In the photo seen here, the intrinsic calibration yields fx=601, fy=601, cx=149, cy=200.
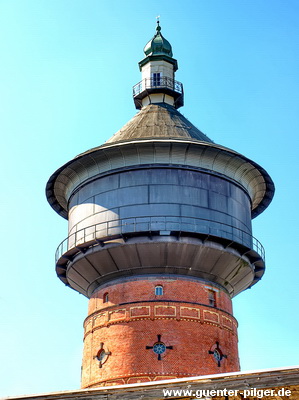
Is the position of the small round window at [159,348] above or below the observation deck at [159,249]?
below

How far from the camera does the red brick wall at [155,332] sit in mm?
20812

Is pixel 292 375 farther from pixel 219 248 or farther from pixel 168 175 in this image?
A: pixel 168 175

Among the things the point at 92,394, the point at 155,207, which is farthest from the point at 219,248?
the point at 92,394

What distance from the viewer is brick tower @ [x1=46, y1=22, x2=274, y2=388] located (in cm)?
2120

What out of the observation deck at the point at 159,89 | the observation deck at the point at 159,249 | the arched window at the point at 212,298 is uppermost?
the observation deck at the point at 159,89

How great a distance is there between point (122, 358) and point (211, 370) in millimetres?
3161

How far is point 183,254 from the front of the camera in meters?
21.5

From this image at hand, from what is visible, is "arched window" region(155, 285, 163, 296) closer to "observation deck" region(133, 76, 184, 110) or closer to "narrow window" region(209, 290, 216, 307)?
"narrow window" region(209, 290, 216, 307)

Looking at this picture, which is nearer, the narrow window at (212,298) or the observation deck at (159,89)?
the narrow window at (212,298)

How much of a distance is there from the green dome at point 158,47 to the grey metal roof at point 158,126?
3.87m

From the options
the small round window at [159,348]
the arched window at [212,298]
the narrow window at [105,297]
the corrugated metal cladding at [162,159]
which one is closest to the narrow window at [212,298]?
the arched window at [212,298]

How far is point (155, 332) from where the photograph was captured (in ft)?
69.4

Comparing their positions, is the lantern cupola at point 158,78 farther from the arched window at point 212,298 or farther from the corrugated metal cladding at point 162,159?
the arched window at point 212,298

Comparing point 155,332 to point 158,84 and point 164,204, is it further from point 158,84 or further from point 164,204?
point 158,84
